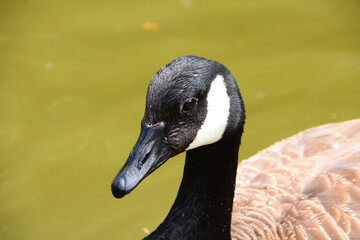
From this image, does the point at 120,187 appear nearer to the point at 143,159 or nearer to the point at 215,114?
the point at 143,159

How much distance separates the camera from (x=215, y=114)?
3238 millimetres

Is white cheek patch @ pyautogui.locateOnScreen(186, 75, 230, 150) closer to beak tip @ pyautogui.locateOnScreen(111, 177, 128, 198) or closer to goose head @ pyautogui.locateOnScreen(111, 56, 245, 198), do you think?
goose head @ pyautogui.locateOnScreen(111, 56, 245, 198)

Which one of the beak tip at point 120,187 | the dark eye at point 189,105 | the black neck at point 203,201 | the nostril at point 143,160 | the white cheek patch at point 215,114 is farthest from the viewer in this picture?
the black neck at point 203,201

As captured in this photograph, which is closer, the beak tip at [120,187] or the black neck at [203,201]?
the beak tip at [120,187]

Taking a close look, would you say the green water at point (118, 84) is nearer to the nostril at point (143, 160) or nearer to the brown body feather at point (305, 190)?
the brown body feather at point (305, 190)

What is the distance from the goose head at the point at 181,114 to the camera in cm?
301

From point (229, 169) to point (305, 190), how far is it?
715 millimetres

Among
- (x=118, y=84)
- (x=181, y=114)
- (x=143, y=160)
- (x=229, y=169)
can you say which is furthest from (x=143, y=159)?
(x=118, y=84)

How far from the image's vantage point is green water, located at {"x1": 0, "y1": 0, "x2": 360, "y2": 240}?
523cm

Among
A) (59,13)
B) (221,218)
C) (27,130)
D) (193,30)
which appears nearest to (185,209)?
(221,218)

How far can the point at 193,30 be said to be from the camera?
278 inches

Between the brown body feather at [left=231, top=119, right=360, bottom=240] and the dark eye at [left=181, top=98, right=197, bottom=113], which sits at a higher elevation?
the dark eye at [left=181, top=98, right=197, bottom=113]

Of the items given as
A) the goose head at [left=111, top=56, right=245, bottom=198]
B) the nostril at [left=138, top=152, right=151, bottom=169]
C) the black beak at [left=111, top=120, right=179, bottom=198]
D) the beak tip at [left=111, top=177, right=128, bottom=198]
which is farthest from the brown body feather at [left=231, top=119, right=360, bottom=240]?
the beak tip at [left=111, top=177, right=128, bottom=198]

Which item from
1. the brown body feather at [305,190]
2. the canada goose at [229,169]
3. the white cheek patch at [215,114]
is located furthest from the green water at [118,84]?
the white cheek patch at [215,114]
